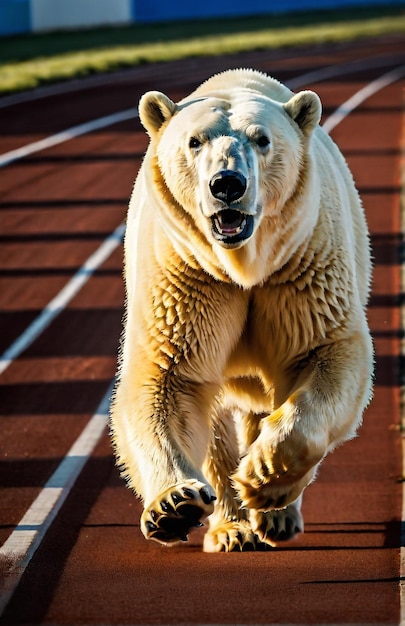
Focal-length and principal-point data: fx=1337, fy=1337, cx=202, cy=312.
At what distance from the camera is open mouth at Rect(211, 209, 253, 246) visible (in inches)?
200

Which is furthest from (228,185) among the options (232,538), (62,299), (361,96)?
(361,96)

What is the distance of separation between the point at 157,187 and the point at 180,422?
98cm

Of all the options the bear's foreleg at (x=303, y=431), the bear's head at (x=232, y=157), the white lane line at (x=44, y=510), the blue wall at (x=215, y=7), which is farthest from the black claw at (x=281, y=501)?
the blue wall at (x=215, y=7)

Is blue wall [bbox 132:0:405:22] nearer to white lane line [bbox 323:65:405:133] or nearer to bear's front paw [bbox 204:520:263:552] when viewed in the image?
white lane line [bbox 323:65:405:133]

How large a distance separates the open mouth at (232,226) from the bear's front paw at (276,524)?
6.27 feet

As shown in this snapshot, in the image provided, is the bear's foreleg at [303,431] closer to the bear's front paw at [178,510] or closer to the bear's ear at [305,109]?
the bear's front paw at [178,510]

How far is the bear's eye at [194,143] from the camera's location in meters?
5.23

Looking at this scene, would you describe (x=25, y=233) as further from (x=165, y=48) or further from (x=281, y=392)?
(x=165, y=48)

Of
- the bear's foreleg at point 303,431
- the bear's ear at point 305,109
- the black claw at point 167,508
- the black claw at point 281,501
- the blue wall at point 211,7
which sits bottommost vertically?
the black claw at point 281,501

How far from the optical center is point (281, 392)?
19.1 feet

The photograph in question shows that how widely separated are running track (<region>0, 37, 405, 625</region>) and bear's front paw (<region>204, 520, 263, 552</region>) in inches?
4.7

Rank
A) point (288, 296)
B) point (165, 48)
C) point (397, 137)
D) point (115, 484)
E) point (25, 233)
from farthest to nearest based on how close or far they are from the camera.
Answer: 1. point (165, 48)
2. point (397, 137)
3. point (25, 233)
4. point (115, 484)
5. point (288, 296)

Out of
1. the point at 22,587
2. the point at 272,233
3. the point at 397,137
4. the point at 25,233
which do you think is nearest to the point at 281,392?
the point at 272,233

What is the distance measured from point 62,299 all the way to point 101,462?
4021 millimetres
